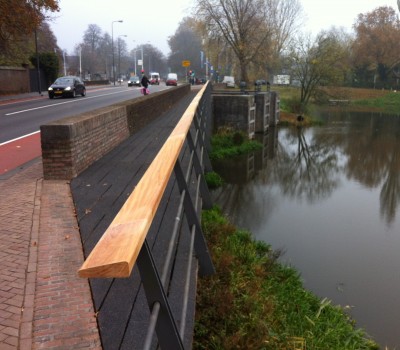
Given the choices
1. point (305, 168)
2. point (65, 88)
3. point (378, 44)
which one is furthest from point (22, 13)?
point (378, 44)

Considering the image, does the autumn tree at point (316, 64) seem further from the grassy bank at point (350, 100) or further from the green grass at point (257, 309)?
the green grass at point (257, 309)

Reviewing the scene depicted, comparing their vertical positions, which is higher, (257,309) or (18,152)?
(18,152)

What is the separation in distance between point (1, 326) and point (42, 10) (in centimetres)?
2630

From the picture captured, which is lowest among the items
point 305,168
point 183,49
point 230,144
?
point 305,168

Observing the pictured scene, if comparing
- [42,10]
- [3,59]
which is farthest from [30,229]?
[3,59]

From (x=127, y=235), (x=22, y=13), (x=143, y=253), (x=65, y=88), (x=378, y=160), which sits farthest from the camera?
(x=65, y=88)

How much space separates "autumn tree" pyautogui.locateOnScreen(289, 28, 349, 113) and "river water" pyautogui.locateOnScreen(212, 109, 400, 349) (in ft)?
46.2

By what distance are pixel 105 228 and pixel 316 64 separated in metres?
35.5

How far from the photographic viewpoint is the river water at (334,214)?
753 centimetres

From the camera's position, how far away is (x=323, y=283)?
779cm

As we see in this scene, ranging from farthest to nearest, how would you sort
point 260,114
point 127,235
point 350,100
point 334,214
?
point 350,100
point 260,114
point 334,214
point 127,235

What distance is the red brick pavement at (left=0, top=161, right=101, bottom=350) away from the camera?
2.80m

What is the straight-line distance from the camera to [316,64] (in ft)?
121

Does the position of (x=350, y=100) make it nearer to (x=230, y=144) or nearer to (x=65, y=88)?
(x=65, y=88)
